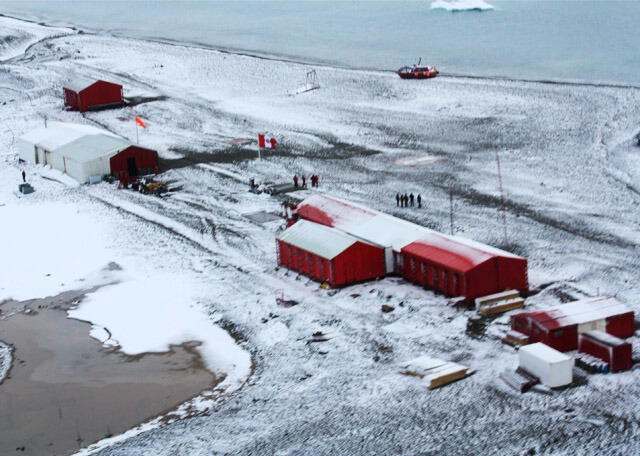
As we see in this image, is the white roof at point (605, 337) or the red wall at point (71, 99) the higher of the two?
the red wall at point (71, 99)

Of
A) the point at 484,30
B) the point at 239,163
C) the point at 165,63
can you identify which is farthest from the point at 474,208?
the point at 484,30

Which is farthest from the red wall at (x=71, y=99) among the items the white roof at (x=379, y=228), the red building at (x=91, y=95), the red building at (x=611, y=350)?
the red building at (x=611, y=350)

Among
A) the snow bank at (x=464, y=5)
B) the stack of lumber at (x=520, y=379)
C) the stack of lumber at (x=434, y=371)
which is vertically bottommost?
the stack of lumber at (x=434, y=371)

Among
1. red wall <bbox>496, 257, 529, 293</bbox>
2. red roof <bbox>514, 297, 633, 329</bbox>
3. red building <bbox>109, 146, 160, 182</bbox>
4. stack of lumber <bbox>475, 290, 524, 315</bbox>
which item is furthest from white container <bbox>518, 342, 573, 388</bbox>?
red building <bbox>109, 146, 160, 182</bbox>

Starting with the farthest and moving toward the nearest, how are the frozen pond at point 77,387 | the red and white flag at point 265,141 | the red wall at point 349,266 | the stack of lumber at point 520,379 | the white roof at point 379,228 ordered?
the red and white flag at point 265,141, the red wall at point 349,266, the white roof at point 379,228, the frozen pond at point 77,387, the stack of lumber at point 520,379

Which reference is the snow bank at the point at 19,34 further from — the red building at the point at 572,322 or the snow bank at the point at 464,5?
the red building at the point at 572,322

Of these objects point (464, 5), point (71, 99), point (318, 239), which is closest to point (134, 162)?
point (318, 239)

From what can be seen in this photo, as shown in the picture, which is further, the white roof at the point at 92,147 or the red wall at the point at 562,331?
the white roof at the point at 92,147
